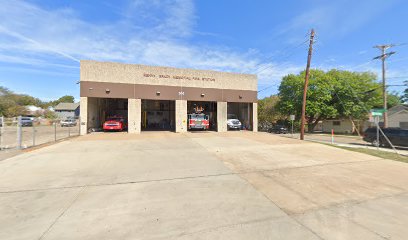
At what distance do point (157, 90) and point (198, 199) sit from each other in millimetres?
19213

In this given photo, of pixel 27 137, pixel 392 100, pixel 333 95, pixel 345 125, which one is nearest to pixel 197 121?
pixel 27 137

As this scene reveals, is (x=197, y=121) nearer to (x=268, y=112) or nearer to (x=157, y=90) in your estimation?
(x=157, y=90)

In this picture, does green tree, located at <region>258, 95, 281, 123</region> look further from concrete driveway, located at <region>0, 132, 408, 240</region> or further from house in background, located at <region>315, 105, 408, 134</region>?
concrete driveway, located at <region>0, 132, 408, 240</region>

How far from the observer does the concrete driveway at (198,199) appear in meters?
3.73

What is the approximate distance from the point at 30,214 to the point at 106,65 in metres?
19.7

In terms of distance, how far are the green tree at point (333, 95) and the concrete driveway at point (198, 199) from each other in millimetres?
28404

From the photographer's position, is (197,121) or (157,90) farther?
(197,121)

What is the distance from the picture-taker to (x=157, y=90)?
75.5 ft

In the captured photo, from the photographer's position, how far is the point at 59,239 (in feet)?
11.1

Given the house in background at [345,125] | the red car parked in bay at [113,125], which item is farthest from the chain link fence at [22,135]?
the house in background at [345,125]

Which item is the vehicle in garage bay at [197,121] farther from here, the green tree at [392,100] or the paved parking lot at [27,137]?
the green tree at [392,100]

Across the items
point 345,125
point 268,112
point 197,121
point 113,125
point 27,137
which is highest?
point 268,112

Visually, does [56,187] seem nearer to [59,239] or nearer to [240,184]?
[59,239]

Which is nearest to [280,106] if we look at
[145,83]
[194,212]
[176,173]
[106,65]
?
[145,83]
